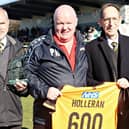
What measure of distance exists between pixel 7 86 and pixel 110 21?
1137 millimetres

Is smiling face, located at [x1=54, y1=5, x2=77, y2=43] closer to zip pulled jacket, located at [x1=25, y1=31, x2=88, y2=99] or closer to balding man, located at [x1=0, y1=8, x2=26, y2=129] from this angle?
zip pulled jacket, located at [x1=25, y1=31, x2=88, y2=99]

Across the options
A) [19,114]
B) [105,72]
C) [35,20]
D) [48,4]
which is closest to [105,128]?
[105,72]

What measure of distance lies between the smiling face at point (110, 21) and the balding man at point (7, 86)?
2.84ft

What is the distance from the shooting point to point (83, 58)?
4062 mm

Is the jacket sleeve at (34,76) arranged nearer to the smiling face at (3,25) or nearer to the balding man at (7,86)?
the balding man at (7,86)

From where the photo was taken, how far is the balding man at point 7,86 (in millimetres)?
4344

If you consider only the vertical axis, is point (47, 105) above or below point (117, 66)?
below

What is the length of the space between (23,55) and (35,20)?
53986mm

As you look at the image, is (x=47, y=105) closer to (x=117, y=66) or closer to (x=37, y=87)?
(x=37, y=87)

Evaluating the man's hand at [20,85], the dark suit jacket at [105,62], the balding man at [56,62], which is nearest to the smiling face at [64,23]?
the balding man at [56,62]

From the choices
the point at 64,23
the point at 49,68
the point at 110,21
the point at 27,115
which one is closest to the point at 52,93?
the point at 49,68

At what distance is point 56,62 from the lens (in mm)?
3924

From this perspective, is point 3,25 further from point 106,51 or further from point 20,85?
point 106,51

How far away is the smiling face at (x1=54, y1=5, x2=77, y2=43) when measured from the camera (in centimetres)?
390
